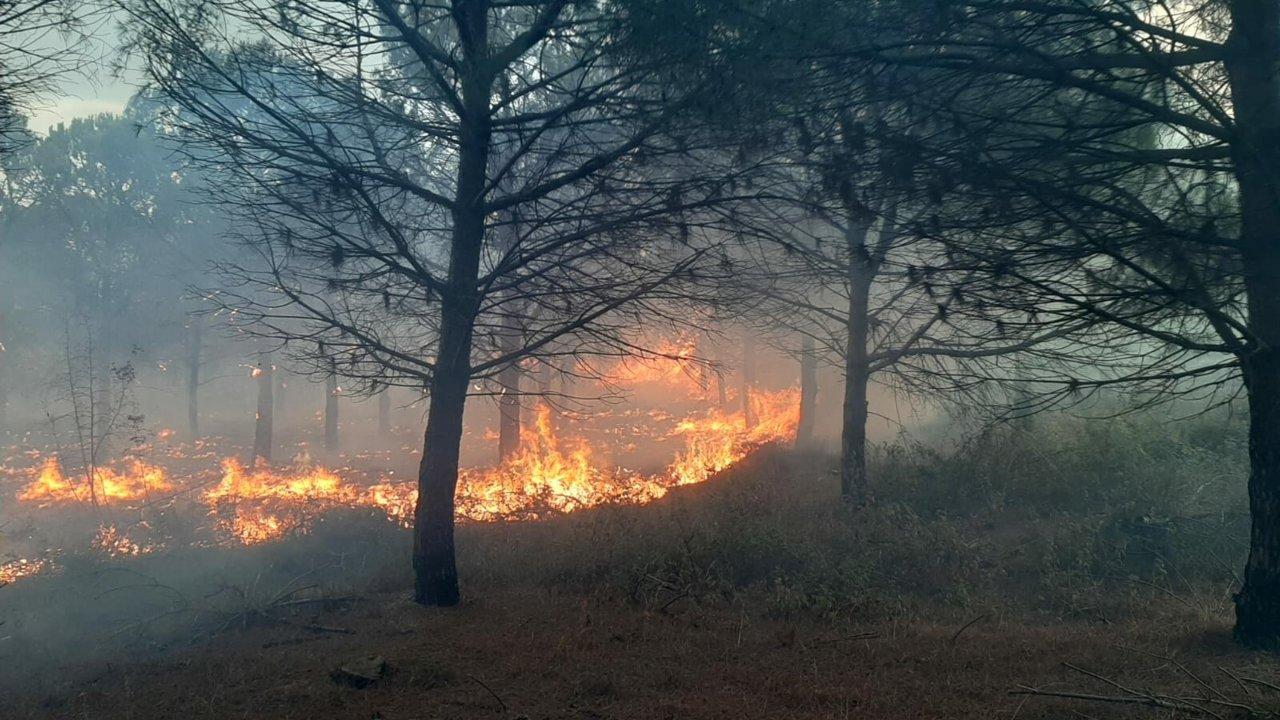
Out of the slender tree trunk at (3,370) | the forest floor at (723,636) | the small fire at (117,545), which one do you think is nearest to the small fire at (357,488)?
the small fire at (117,545)

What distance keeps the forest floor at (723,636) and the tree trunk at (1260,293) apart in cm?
49

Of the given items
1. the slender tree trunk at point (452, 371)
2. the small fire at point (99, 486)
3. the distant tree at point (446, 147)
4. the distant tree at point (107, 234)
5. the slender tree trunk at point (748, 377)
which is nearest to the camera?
the distant tree at point (446, 147)

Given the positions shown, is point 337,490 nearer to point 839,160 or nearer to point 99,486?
point 99,486

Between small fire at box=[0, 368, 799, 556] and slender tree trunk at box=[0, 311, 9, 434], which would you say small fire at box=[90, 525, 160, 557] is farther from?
slender tree trunk at box=[0, 311, 9, 434]

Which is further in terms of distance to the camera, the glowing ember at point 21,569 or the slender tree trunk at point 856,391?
the glowing ember at point 21,569

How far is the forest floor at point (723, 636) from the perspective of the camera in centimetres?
499

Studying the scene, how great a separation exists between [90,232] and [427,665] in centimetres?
3022

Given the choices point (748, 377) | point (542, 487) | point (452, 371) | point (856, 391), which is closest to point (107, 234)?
point (542, 487)

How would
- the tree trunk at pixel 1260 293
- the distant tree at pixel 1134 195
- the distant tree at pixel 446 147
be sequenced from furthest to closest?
the distant tree at pixel 446 147 → the tree trunk at pixel 1260 293 → the distant tree at pixel 1134 195

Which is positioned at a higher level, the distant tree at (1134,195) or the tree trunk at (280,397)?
the distant tree at (1134,195)

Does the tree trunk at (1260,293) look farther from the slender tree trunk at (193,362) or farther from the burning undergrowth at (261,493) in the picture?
the slender tree trunk at (193,362)

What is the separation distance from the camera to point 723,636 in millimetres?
6566

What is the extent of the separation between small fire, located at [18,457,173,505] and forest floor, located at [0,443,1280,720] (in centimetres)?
1028

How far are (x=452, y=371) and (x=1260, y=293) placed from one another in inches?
284
